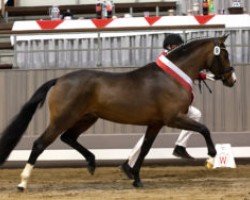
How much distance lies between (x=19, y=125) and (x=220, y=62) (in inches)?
107

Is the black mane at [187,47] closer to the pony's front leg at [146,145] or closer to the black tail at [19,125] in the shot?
the pony's front leg at [146,145]

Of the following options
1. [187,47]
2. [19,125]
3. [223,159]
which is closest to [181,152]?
[223,159]

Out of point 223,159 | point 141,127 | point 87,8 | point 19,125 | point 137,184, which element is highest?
point 87,8

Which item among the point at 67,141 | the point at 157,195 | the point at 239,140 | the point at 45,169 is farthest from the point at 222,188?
the point at 45,169

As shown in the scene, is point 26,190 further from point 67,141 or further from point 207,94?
point 207,94

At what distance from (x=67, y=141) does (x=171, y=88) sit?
1637 mm

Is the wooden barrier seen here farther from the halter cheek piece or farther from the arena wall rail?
the halter cheek piece

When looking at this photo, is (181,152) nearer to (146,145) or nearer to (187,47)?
(146,145)

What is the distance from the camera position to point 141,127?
14.6 m

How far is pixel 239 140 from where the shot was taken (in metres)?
14.0

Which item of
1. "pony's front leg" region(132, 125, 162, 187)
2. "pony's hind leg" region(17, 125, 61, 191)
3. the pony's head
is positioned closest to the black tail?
"pony's hind leg" region(17, 125, 61, 191)

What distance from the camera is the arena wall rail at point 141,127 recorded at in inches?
551

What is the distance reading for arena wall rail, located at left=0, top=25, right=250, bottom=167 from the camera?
13984mm

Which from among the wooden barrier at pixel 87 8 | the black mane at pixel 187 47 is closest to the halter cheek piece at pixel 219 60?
the black mane at pixel 187 47
